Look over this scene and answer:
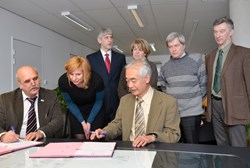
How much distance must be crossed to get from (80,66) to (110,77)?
25.4 inches

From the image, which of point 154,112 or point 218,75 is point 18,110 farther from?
point 218,75

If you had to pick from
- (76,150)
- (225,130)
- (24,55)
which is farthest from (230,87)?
(24,55)

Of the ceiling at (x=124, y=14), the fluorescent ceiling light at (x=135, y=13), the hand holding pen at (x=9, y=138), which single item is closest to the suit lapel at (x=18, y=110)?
Answer: the hand holding pen at (x=9, y=138)

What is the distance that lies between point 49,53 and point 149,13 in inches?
114

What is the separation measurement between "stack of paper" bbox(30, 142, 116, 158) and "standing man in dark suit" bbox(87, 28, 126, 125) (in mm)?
1284

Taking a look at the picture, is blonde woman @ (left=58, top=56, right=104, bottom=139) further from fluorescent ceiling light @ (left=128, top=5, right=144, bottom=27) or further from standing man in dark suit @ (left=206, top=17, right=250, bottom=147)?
fluorescent ceiling light @ (left=128, top=5, right=144, bottom=27)

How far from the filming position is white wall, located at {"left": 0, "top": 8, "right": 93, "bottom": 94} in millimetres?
4898

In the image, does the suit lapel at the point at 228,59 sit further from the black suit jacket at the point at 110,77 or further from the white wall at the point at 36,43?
the white wall at the point at 36,43

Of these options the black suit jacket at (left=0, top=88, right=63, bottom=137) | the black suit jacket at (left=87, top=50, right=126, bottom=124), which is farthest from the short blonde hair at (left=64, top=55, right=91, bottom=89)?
the black suit jacket at (left=87, top=50, right=126, bottom=124)

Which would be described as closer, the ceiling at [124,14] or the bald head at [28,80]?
the bald head at [28,80]

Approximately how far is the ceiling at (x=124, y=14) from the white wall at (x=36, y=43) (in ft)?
0.55

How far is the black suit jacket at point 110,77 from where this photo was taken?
272 centimetres

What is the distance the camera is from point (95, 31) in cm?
698

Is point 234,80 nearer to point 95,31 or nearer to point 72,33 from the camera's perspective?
point 95,31
